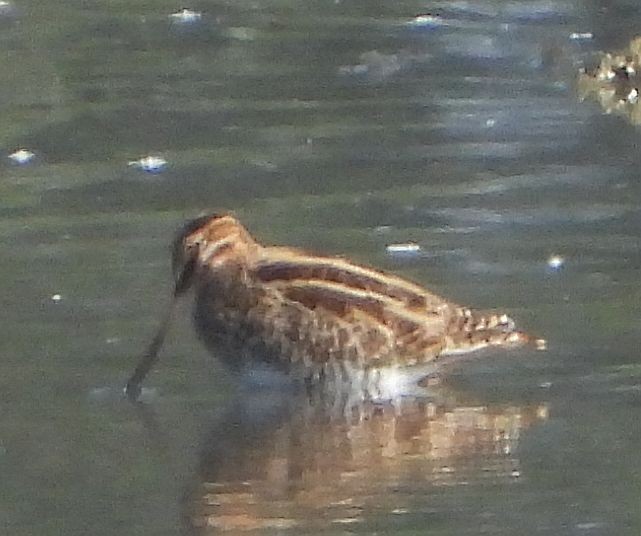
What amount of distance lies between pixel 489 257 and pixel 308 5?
2.81 metres

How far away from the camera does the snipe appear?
194 inches

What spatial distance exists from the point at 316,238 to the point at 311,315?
0.78m

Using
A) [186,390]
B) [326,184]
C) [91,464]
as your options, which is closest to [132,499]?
[91,464]

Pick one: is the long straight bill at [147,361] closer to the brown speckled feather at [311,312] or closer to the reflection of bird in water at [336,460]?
the brown speckled feather at [311,312]

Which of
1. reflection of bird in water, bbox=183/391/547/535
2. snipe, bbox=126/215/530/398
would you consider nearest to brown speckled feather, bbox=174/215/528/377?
snipe, bbox=126/215/530/398

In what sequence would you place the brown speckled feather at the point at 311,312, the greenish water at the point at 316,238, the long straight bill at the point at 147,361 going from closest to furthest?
the greenish water at the point at 316,238 → the long straight bill at the point at 147,361 → the brown speckled feather at the point at 311,312

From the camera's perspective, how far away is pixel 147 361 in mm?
4887

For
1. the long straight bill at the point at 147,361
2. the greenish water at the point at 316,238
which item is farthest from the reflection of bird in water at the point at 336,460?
the long straight bill at the point at 147,361

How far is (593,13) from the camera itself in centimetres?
809

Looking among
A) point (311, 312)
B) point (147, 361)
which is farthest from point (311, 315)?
point (147, 361)

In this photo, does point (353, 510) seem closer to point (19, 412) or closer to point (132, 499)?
point (132, 499)

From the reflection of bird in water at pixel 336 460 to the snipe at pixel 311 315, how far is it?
99mm

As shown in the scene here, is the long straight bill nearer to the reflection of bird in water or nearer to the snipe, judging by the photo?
the snipe

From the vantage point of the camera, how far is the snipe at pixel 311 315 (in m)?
4.92
